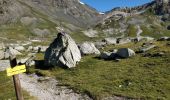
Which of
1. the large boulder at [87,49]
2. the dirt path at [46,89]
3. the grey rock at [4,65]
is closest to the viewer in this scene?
the dirt path at [46,89]

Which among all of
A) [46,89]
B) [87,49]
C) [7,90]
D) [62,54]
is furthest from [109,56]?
[7,90]

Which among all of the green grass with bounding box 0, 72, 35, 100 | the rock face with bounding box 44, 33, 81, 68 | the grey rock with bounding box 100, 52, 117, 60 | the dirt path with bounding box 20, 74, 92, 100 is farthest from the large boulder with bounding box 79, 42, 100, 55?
the green grass with bounding box 0, 72, 35, 100

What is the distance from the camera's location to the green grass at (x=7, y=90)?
4662cm

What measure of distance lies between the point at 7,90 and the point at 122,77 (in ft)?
58.7

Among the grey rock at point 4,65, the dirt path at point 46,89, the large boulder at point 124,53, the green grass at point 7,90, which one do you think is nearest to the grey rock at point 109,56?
the large boulder at point 124,53

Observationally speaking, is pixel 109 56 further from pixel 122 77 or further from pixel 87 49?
pixel 122 77

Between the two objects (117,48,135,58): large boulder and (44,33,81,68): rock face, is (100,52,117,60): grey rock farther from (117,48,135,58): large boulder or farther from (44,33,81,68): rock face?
(44,33,81,68): rock face

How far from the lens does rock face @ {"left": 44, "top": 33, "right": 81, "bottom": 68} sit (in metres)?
67.3

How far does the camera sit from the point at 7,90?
52.2 m

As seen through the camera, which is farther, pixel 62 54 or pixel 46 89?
pixel 62 54

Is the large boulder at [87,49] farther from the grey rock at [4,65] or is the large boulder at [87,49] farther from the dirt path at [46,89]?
the dirt path at [46,89]

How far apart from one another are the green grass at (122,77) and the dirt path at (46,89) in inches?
50.3

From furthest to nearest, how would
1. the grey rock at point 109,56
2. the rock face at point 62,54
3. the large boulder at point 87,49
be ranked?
the large boulder at point 87,49
the grey rock at point 109,56
the rock face at point 62,54

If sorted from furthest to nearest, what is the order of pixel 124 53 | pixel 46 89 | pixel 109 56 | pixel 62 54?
pixel 109 56 → pixel 124 53 → pixel 62 54 → pixel 46 89
